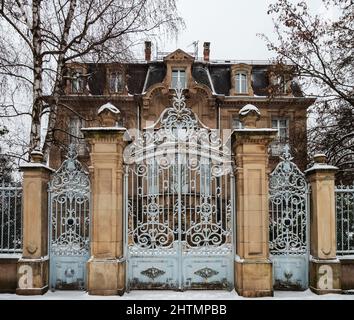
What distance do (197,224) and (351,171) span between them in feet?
22.3

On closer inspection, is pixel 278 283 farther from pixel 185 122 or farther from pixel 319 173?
pixel 185 122

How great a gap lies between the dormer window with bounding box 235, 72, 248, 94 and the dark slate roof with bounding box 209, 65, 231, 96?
481mm

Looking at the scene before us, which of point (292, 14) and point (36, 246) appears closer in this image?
point (36, 246)

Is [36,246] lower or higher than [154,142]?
lower

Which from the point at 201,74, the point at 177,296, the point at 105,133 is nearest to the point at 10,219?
the point at 105,133

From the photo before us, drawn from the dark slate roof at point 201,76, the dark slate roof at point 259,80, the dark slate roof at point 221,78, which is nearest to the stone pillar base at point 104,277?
the dark slate roof at point 201,76

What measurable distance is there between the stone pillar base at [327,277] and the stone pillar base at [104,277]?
3664mm

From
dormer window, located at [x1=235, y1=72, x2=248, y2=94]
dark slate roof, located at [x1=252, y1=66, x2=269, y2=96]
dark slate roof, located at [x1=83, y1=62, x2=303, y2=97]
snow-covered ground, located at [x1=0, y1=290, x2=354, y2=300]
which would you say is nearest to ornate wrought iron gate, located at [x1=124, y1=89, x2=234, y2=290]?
snow-covered ground, located at [x1=0, y1=290, x2=354, y2=300]

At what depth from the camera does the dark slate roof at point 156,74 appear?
27.0 m

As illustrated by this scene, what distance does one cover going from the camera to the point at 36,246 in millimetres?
9445

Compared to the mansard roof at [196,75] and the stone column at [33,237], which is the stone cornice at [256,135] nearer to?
the stone column at [33,237]

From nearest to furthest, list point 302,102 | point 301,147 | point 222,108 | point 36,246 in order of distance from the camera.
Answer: point 36,246 → point 301,147 → point 302,102 → point 222,108

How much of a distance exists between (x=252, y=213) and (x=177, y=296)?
2064 millimetres

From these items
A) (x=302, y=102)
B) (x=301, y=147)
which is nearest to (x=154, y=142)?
(x=301, y=147)
